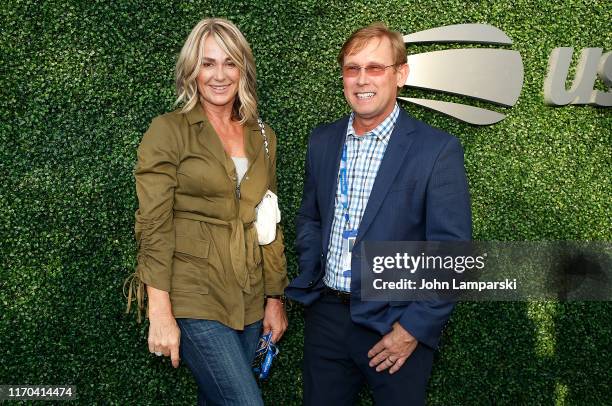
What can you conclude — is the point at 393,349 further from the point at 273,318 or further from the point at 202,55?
the point at 202,55

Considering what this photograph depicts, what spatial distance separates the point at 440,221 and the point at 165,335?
1040 mm

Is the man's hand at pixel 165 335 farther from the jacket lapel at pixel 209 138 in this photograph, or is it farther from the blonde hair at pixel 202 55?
the blonde hair at pixel 202 55

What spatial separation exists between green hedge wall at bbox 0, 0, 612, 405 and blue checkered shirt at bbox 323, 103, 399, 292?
908 mm

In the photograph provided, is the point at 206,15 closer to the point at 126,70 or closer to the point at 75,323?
the point at 126,70

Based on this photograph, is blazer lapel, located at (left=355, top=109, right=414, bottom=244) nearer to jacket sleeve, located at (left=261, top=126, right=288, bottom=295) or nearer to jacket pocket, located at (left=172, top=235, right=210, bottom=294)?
jacket sleeve, located at (left=261, top=126, right=288, bottom=295)

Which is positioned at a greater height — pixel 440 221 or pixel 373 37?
pixel 373 37

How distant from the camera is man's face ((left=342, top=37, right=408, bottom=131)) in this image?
226 cm

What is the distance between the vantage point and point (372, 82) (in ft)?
7.42

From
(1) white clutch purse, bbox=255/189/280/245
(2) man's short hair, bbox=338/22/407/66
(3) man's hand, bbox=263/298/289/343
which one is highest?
(2) man's short hair, bbox=338/22/407/66
